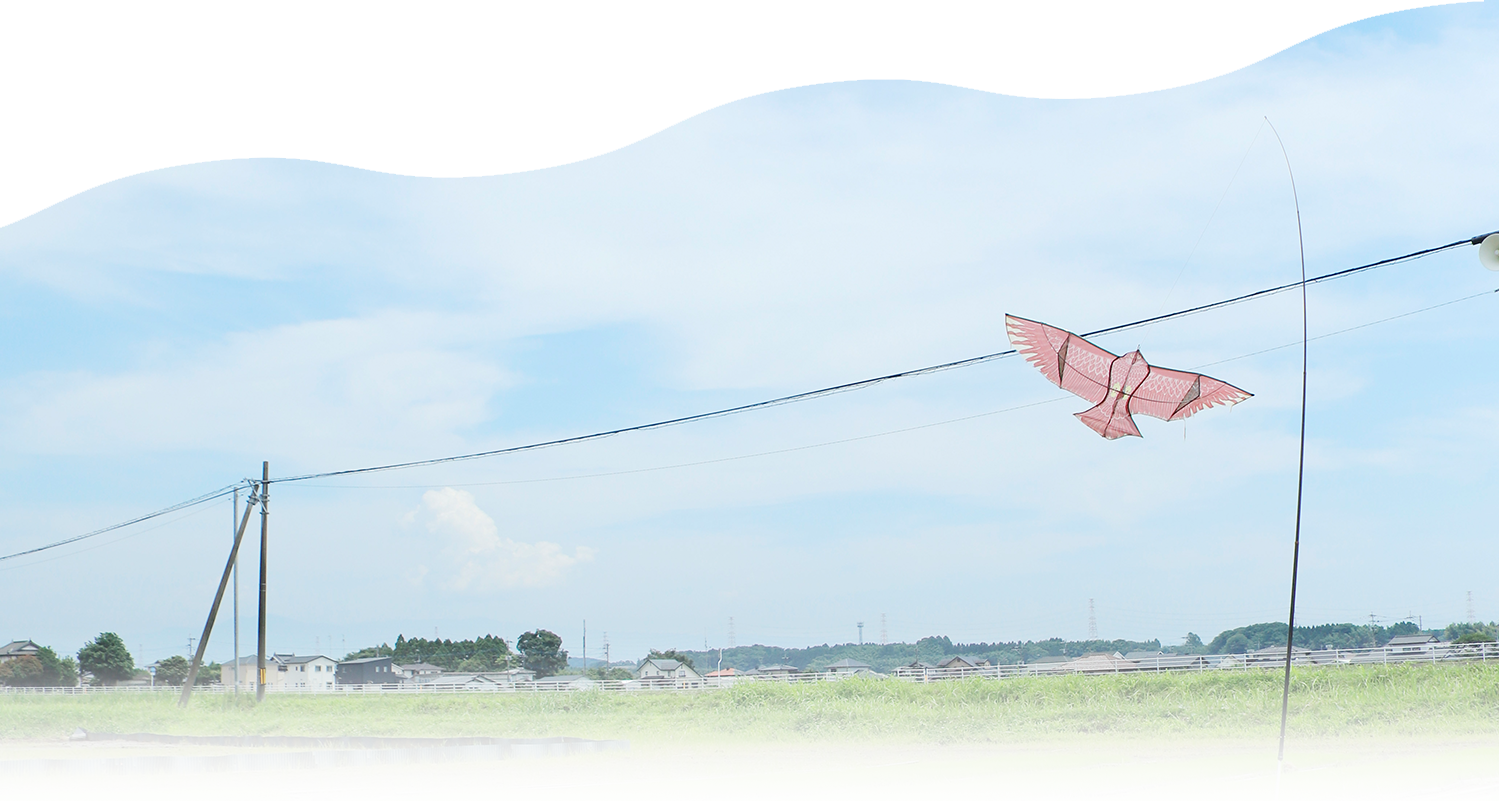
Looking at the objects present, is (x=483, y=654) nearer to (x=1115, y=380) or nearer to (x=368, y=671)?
(x=368, y=671)

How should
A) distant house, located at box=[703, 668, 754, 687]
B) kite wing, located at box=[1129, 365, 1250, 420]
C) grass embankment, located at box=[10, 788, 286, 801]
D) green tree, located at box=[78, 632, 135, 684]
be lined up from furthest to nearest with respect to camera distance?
green tree, located at box=[78, 632, 135, 684] → distant house, located at box=[703, 668, 754, 687] → grass embankment, located at box=[10, 788, 286, 801] → kite wing, located at box=[1129, 365, 1250, 420]

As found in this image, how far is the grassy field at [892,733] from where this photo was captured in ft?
46.5

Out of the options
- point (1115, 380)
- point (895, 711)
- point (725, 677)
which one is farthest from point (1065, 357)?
point (725, 677)

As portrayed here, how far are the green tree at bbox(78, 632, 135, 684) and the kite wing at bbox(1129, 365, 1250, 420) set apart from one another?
213ft

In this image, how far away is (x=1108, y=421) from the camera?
1143 centimetres

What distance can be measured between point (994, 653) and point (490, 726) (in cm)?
6351

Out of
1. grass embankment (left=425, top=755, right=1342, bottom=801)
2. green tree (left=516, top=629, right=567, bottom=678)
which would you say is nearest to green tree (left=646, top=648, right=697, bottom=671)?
green tree (left=516, top=629, right=567, bottom=678)

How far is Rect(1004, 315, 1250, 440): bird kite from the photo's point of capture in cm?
1066

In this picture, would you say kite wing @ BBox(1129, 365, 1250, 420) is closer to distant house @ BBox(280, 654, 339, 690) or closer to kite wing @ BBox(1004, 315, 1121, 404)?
kite wing @ BBox(1004, 315, 1121, 404)

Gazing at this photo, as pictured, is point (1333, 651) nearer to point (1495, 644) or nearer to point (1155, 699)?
point (1495, 644)

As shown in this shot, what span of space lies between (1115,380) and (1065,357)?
1.79ft

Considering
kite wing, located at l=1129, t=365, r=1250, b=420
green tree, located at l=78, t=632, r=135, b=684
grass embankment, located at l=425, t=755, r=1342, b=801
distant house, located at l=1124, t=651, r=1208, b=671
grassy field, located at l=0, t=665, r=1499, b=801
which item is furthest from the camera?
green tree, located at l=78, t=632, r=135, b=684

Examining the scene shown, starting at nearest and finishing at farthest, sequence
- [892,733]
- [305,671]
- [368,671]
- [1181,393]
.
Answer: [1181,393] < [892,733] < [368,671] < [305,671]

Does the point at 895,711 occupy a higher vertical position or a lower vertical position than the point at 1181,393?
lower
